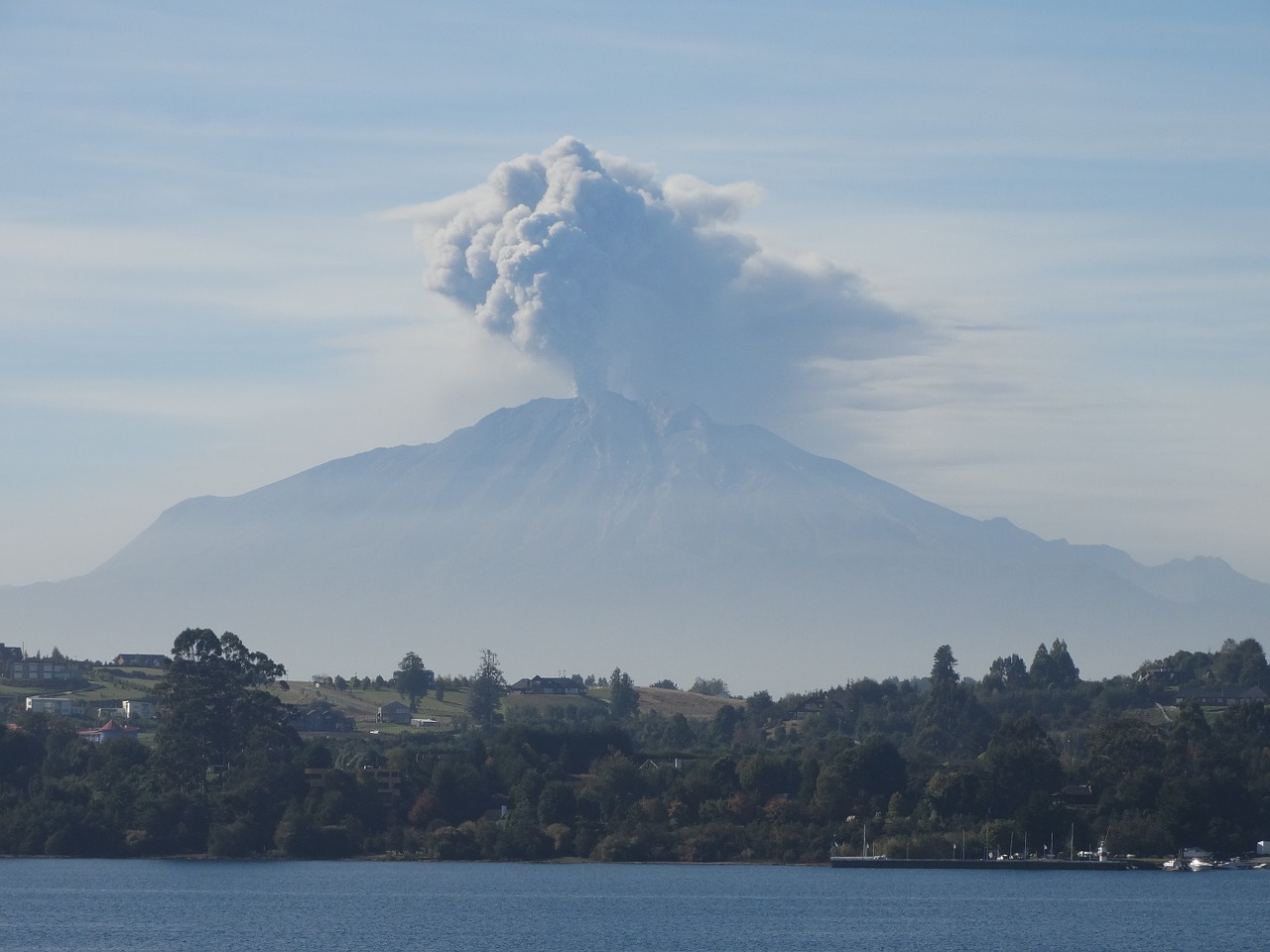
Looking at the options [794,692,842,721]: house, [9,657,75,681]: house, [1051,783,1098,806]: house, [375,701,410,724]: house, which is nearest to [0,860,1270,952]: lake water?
[1051,783,1098,806]: house

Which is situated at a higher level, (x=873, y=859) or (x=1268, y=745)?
(x=1268, y=745)

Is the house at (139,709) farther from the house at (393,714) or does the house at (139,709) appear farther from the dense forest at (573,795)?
the dense forest at (573,795)

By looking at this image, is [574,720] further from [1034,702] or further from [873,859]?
[873,859]

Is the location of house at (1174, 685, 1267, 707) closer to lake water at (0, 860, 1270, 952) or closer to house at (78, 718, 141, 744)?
lake water at (0, 860, 1270, 952)

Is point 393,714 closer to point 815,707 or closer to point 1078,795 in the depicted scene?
point 815,707

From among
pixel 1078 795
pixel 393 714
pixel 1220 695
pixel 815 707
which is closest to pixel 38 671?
pixel 393 714

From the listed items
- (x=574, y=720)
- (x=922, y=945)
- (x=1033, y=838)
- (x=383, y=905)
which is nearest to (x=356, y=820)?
(x=383, y=905)
